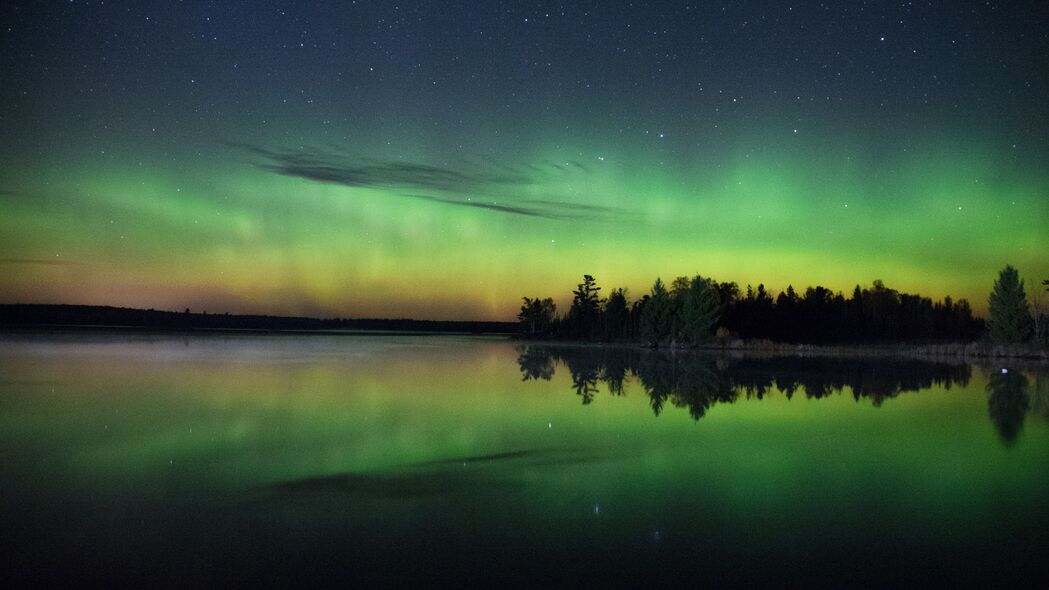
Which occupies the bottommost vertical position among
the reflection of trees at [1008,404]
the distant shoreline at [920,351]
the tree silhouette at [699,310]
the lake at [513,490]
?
the lake at [513,490]

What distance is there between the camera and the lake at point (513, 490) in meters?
7.18

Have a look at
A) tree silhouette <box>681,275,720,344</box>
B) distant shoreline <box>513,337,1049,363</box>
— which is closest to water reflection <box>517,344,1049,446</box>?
distant shoreline <box>513,337,1049,363</box>

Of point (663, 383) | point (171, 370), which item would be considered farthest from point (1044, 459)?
point (171, 370)

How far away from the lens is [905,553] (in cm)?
771

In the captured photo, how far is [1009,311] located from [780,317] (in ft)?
149

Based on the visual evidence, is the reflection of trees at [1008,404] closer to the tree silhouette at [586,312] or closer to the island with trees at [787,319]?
the island with trees at [787,319]

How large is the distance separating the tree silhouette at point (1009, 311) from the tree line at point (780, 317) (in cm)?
7

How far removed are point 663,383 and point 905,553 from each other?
21.0 meters

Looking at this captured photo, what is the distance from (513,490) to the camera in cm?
1031

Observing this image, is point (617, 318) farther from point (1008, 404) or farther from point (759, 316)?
point (1008, 404)

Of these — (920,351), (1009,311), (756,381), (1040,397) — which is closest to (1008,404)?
(1040,397)

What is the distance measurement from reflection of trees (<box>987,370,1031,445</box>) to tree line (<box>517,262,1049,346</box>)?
36354mm

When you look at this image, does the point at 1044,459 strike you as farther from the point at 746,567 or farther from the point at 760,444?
the point at 746,567

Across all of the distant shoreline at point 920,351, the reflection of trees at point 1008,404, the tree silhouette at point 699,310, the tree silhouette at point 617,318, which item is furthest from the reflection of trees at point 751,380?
the tree silhouette at point 617,318
